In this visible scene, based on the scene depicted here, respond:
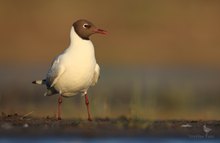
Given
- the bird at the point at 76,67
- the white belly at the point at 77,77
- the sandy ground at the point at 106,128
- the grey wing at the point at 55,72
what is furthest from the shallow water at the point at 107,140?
the grey wing at the point at 55,72

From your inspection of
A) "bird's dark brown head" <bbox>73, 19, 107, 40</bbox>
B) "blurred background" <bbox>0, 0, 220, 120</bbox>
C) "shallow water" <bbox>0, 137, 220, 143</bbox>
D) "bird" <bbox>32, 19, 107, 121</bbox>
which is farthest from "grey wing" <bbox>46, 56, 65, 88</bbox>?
"blurred background" <bbox>0, 0, 220, 120</bbox>

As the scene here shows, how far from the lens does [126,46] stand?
2506 cm

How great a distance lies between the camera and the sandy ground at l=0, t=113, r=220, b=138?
36.1ft

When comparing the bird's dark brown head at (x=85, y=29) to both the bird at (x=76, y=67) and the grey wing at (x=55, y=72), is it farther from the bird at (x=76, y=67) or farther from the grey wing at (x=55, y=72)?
the grey wing at (x=55, y=72)

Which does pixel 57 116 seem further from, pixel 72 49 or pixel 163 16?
pixel 163 16

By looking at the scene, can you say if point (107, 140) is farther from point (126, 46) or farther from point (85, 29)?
point (126, 46)

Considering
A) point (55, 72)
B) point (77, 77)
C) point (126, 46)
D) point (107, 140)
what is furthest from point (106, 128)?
point (126, 46)

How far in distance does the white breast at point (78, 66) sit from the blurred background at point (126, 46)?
8.93 feet

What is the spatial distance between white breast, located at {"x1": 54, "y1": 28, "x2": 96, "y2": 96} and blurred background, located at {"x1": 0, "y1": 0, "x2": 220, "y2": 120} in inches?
107

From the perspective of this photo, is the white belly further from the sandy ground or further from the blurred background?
the blurred background

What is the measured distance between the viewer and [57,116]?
12.8 meters

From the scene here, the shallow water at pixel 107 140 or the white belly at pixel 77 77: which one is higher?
the white belly at pixel 77 77

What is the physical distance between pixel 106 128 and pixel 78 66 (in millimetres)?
1419

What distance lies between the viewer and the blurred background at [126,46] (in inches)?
679
